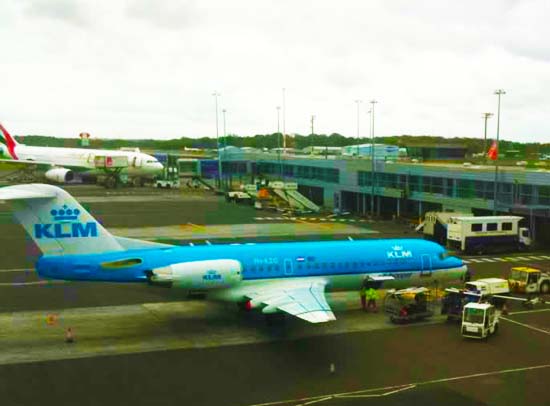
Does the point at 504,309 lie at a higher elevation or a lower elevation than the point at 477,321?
lower

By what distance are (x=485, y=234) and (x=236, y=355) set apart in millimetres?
30396

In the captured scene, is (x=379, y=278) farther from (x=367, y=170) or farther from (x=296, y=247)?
(x=367, y=170)

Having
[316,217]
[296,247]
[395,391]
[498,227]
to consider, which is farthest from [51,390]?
[316,217]

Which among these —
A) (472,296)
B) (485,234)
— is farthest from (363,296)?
(485,234)

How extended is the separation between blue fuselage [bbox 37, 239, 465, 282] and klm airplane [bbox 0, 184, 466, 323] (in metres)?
0.04

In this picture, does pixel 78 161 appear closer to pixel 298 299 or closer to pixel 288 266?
pixel 288 266

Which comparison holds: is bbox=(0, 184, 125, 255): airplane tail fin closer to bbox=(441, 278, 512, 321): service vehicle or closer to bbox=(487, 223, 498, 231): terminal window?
bbox=(441, 278, 512, 321): service vehicle

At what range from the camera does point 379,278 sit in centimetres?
3195

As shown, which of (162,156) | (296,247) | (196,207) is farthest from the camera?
(162,156)

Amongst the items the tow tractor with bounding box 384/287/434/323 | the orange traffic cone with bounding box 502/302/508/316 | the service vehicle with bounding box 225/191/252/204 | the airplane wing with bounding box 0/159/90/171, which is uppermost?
the airplane wing with bounding box 0/159/90/171

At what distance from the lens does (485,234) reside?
164ft

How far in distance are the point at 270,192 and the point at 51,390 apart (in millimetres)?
66959

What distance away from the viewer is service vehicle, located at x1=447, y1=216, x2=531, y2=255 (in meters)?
49.5

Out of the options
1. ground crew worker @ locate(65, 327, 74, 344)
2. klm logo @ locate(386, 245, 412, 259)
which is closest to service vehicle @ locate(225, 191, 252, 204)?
klm logo @ locate(386, 245, 412, 259)
